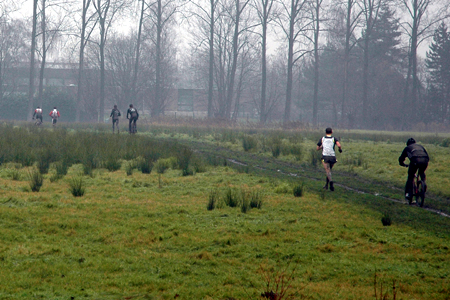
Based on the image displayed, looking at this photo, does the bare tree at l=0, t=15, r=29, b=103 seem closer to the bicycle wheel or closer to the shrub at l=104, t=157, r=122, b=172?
the shrub at l=104, t=157, r=122, b=172

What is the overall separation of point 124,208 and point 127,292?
4.29 metres

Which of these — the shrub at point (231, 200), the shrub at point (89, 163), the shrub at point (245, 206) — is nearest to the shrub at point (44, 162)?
the shrub at point (89, 163)

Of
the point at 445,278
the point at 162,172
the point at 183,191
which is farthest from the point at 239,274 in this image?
the point at 162,172

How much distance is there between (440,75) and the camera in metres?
58.5

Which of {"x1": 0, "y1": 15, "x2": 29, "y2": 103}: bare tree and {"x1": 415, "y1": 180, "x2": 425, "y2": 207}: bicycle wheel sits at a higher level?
{"x1": 0, "y1": 15, "x2": 29, "y2": 103}: bare tree

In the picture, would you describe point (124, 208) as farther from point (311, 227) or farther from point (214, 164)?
point (214, 164)

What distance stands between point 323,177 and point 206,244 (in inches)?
337

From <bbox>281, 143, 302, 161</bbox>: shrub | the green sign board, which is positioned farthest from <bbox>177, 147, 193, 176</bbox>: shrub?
the green sign board

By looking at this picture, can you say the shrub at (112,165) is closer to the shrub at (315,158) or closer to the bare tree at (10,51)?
the shrub at (315,158)

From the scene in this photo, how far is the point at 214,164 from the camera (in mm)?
16312

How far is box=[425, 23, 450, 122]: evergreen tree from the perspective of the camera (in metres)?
56.9

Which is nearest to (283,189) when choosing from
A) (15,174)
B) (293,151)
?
(15,174)

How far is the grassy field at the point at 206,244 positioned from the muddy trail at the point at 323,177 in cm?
84

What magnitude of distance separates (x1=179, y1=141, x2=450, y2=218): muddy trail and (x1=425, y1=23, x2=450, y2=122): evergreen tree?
42.3m
